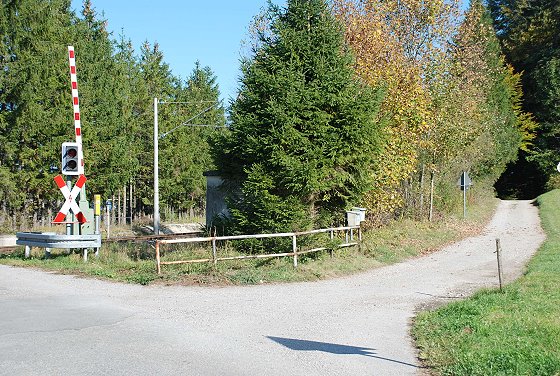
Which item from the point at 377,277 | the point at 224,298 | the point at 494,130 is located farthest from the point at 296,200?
the point at 494,130

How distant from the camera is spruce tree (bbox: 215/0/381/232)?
56.3 ft

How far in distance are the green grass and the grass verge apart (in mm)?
4631

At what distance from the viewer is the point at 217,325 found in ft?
31.8

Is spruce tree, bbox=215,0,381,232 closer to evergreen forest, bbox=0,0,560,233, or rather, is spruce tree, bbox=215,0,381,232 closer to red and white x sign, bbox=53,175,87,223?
evergreen forest, bbox=0,0,560,233

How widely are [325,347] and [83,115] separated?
31.2 m

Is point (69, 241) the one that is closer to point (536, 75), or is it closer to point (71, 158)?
point (71, 158)

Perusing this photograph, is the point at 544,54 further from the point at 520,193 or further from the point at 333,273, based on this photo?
the point at 333,273

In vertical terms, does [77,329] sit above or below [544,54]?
below

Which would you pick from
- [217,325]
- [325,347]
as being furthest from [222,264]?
[325,347]

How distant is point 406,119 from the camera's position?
24.5 meters

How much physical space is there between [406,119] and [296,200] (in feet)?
29.8

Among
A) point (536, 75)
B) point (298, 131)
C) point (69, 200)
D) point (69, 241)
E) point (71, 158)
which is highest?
point (536, 75)

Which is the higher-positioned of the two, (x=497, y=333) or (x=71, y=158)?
(x=71, y=158)

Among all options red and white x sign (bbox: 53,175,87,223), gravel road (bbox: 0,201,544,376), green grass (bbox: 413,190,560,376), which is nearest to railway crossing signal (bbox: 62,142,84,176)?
red and white x sign (bbox: 53,175,87,223)
